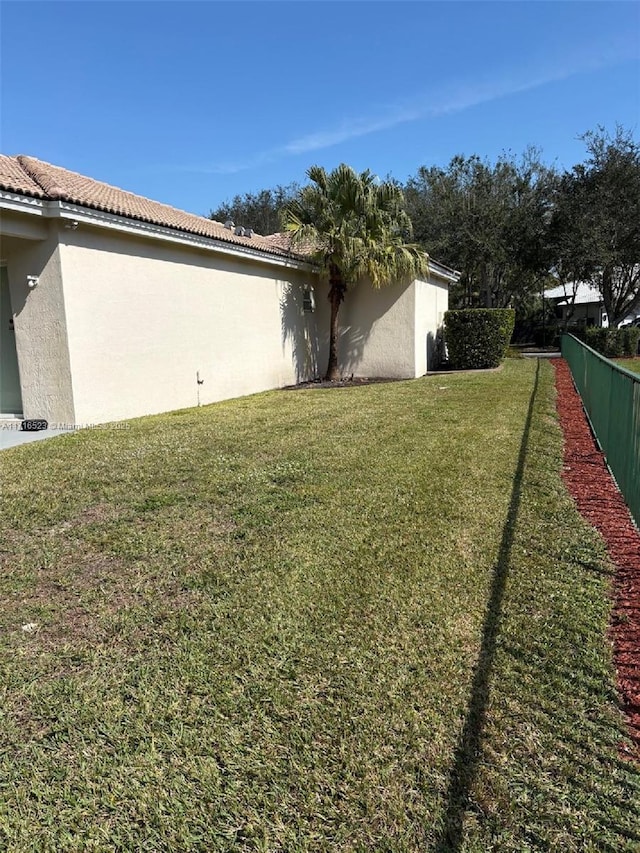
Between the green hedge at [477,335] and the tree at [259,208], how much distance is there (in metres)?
24.0

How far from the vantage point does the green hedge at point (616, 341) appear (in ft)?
71.5

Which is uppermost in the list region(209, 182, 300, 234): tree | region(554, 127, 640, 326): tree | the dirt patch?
region(209, 182, 300, 234): tree

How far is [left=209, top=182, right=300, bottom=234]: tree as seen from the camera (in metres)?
→ 37.9

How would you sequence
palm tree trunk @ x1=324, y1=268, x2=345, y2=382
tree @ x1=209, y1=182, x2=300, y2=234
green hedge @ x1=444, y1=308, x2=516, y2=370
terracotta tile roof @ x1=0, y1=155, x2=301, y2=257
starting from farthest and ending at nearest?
tree @ x1=209, y1=182, x2=300, y2=234 → green hedge @ x1=444, y1=308, x2=516, y2=370 → palm tree trunk @ x1=324, y1=268, x2=345, y2=382 → terracotta tile roof @ x1=0, y1=155, x2=301, y2=257

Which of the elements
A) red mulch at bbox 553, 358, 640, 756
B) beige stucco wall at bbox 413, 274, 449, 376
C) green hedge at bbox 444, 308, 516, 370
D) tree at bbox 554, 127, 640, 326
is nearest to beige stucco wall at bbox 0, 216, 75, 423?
red mulch at bbox 553, 358, 640, 756

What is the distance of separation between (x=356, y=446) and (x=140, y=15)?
409 inches

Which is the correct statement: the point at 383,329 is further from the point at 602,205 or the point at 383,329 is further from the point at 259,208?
the point at 259,208

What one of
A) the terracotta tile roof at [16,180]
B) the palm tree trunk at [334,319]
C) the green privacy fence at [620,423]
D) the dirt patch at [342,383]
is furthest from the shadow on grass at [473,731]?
the palm tree trunk at [334,319]

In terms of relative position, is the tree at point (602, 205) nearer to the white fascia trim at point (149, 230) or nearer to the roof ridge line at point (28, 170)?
the white fascia trim at point (149, 230)

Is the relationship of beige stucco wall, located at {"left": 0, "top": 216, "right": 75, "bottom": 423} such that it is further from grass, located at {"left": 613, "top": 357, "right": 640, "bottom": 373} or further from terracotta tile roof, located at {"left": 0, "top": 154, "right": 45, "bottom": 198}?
grass, located at {"left": 613, "top": 357, "right": 640, "bottom": 373}

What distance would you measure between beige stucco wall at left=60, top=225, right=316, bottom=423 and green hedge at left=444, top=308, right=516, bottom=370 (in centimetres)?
603

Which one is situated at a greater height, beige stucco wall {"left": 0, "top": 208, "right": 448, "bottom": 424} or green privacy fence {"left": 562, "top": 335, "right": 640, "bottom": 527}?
beige stucco wall {"left": 0, "top": 208, "right": 448, "bottom": 424}

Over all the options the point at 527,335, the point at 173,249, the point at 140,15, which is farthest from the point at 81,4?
the point at 527,335

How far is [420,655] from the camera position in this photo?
269cm
